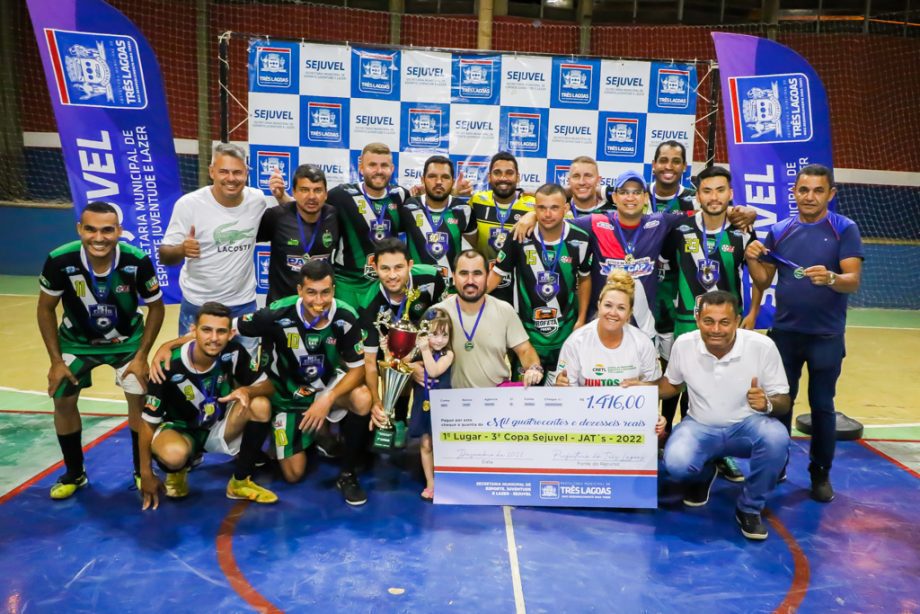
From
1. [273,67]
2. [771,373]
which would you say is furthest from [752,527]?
[273,67]

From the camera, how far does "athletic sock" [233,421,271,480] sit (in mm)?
4168

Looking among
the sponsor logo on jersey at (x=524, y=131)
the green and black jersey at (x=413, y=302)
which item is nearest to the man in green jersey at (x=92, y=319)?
the green and black jersey at (x=413, y=302)

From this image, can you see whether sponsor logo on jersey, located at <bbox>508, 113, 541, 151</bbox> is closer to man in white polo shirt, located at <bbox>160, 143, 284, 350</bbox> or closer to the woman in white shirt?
man in white polo shirt, located at <bbox>160, 143, 284, 350</bbox>

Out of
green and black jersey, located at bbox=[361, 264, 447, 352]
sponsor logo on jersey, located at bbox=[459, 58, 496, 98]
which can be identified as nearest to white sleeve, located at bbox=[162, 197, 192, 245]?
green and black jersey, located at bbox=[361, 264, 447, 352]

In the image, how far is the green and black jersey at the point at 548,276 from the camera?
4676 millimetres

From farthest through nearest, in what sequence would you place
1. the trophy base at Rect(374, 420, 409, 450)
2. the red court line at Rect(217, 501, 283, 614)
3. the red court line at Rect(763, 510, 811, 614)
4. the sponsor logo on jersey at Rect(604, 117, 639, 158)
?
the sponsor logo on jersey at Rect(604, 117, 639, 158), the trophy base at Rect(374, 420, 409, 450), the red court line at Rect(763, 510, 811, 614), the red court line at Rect(217, 501, 283, 614)

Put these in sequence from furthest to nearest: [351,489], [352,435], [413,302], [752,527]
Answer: [413,302], [352,435], [351,489], [752,527]

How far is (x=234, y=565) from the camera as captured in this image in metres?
3.42

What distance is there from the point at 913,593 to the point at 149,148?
6371 mm

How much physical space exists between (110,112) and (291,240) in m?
2.57

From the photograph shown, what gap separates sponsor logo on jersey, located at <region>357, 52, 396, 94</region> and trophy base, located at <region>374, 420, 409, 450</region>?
376 centimetres

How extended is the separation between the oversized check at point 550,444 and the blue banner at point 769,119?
3.22 meters

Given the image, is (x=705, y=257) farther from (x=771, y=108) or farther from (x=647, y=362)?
(x=771, y=108)

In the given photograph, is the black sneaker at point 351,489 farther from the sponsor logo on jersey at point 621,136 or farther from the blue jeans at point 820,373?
the sponsor logo on jersey at point 621,136
